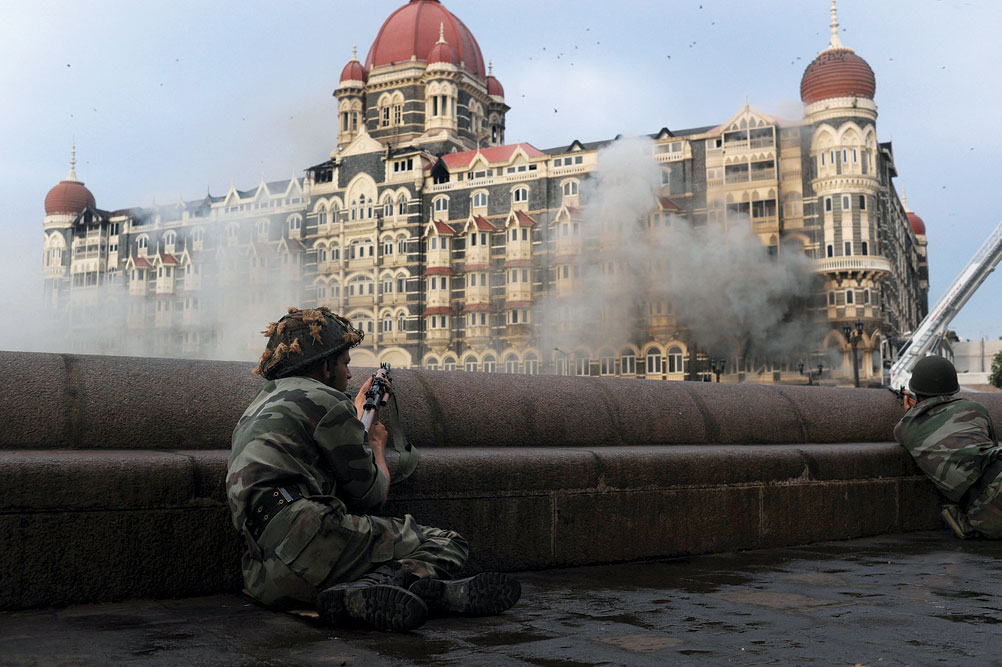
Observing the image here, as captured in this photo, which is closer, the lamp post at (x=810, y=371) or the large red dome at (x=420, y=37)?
the lamp post at (x=810, y=371)

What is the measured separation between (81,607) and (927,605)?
108 inches

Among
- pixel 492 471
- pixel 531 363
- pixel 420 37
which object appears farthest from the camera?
pixel 420 37

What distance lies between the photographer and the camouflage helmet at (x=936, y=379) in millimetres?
5250

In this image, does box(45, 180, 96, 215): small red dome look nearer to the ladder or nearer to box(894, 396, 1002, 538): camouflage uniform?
the ladder

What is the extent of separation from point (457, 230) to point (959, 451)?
42.3 metres

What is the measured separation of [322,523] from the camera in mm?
2742

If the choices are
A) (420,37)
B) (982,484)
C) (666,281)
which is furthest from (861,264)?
(982,484)

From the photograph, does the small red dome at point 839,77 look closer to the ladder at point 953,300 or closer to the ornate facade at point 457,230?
the ornate facade at point 457,230

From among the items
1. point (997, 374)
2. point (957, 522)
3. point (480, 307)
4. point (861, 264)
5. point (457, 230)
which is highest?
point (457, 230)

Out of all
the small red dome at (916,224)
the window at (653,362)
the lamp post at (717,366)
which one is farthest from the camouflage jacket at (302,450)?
the small red dome at (916,224)

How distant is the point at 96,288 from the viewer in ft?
197

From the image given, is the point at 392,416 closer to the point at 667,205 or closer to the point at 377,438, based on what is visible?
the point at 377,438

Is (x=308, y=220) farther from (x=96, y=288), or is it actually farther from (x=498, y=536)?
(x=498, y=536)

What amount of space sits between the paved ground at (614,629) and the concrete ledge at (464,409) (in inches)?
26.2
